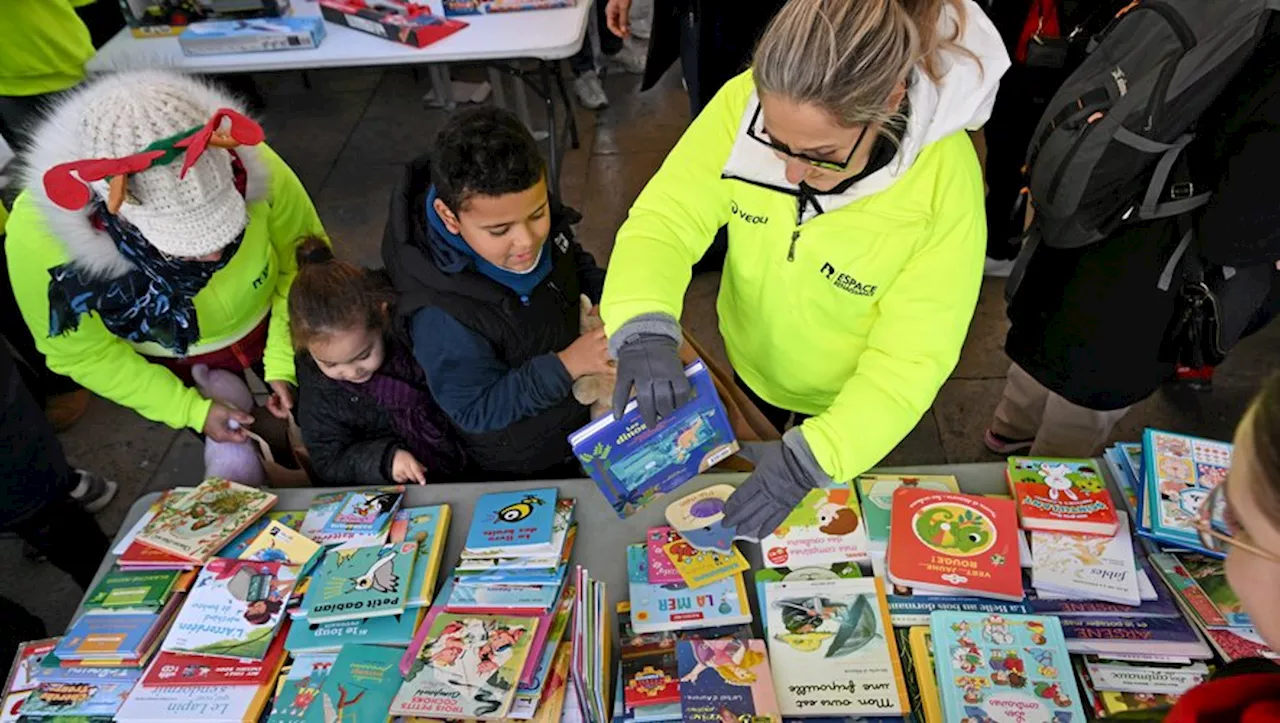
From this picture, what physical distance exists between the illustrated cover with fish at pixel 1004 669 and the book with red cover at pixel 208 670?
1.12 m

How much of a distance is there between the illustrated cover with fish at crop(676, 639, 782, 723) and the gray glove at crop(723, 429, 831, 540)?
0.65 feet

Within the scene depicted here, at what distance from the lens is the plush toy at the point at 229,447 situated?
1888mm

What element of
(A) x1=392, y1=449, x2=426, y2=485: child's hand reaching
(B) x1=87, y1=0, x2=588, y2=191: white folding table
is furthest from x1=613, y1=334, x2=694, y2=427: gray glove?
(B) x1=87, y1=0, x2=588, y2=191: white folding table

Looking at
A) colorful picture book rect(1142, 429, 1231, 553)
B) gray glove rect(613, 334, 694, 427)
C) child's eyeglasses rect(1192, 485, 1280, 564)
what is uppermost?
child's eyeglasses rect(1192, 485, 1280, 564)

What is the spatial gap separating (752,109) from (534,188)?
18.8 inches

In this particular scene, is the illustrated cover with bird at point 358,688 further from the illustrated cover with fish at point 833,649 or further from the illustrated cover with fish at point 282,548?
the illustrated cover with fish at point 833,649

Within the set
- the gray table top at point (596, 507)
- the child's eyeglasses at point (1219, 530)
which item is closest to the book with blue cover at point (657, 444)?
the gray table top at point (596, 507)

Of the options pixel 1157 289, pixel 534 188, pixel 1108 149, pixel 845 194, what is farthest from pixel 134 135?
pixel 1157 289

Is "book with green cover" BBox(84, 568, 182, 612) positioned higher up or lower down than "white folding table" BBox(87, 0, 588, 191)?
lower down

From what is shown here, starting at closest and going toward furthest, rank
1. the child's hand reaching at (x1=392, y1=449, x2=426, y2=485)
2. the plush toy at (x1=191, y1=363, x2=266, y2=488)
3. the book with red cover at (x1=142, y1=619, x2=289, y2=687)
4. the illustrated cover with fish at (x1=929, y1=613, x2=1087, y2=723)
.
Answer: the illustrated cover with fish at (x1=929, y1=613, x2=1087, y2=723) < the book with red cover at (x1=142, y1=619, x2=289, y2=687) < the child's hand reaching at (x1=392, y1=449, x2=426, y2=485) < the plush toy at (x1=191, y1=363, x2=266, y2=488)

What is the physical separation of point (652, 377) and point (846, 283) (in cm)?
38

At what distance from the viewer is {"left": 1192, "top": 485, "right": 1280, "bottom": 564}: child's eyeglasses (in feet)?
2.36

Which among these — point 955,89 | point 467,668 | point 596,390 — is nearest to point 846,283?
point 955,89

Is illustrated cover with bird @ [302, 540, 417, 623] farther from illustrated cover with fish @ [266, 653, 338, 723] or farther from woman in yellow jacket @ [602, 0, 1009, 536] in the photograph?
woman in yellow jacket @ [602, 0, 1009, 536]
